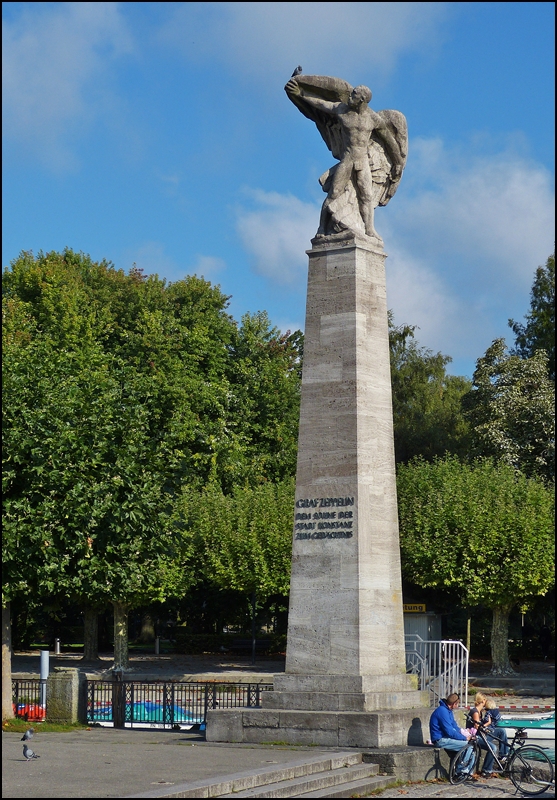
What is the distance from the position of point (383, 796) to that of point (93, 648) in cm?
3174

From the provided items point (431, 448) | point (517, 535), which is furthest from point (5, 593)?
point (431, 448)

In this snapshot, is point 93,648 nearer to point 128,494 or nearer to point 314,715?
point 128,494

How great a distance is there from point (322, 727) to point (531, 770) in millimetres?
2980

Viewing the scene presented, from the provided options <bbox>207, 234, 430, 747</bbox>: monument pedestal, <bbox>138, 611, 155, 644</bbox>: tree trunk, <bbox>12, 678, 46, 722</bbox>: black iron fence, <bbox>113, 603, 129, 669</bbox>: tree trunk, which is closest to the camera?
<bbox>207, 234, 430, 747</bbox>: monument pedestal

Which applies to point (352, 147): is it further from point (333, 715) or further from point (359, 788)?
point (359, 788)

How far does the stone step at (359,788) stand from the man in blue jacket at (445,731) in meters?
1.05

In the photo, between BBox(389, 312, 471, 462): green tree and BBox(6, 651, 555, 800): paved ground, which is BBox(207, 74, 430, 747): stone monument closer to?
BBox(6, 651, 555, 800): paved ground

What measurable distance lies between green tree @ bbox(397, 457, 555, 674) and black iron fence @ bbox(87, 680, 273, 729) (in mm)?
13848

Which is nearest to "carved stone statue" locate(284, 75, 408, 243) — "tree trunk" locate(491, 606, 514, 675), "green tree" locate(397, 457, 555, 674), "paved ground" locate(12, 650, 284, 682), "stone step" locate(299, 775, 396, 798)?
"stone step" locate(299, 775, 396, 798)

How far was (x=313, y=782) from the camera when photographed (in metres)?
13.4

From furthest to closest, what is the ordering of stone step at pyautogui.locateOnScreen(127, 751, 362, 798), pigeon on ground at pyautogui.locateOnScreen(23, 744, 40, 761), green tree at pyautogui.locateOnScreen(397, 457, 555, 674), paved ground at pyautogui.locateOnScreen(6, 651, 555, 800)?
green tree at pyautogui.locateOnScreen(397, 457, 555, 674)
pigeon on ground at pyautogui.locateOnScreen(23, 744, 40, 761)
paved ground at pyautogui.locateOnScreen(6, 651, 555, 800)
stone step at pyautogui.locateOnScreen(127, 751, 362, 798)

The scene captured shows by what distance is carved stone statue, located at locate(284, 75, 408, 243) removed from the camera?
18453 millimetres

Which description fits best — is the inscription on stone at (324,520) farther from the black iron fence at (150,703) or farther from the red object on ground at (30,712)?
the red object on ground at (30,712)

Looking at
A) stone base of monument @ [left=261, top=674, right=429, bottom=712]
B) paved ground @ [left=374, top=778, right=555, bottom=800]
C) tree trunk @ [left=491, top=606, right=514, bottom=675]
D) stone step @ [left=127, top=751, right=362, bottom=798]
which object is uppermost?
stone base of monument @ [left=261, top=674, right=429, bottom=712]
